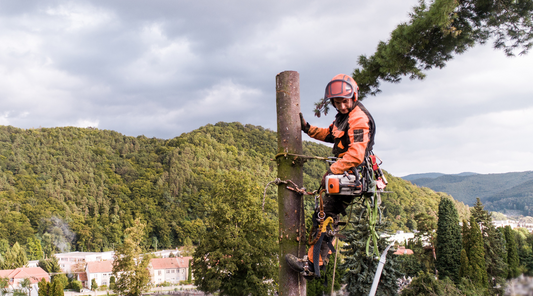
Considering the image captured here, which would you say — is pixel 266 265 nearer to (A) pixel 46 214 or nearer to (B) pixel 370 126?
(B) pixel 370 126

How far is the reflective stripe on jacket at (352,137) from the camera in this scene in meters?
3.28

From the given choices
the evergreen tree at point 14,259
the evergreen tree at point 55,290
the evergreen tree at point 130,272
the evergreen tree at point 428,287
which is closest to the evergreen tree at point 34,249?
the evergreen tree at point 14,259

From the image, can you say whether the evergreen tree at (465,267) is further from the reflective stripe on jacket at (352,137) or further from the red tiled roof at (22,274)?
the red tiled roof at (22,274)

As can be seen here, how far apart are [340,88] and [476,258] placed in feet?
84.9

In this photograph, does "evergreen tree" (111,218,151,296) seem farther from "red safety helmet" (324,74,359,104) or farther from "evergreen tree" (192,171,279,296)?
"red safety helmet" (324,74,359,104)

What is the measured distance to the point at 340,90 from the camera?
11.4ft

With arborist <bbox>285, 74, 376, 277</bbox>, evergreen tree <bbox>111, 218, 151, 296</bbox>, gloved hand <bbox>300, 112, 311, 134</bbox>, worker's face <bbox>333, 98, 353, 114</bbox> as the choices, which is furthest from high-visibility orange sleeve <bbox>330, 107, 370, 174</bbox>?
evergreen tree <bbox>111, 218, 151, 296</bbox>

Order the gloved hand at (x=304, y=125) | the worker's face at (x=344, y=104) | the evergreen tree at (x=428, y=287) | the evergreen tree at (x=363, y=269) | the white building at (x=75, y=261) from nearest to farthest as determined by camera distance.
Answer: the worker's face at (x=344, y=104) < the gloved hand at (x=304, y=125) < the evergreen tree at (x=428, y=287) < the evergreen tree at (x=363, y=269) < the white building at (x=75, y=261)

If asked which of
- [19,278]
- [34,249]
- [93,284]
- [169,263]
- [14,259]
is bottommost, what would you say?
[93,284]

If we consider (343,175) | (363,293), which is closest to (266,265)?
(363,293)

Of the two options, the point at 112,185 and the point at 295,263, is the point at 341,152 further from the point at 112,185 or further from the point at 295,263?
the point at 112,185

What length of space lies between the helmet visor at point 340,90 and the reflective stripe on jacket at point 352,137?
0.18 m

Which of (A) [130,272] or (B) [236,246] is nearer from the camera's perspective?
(B) [236,246]

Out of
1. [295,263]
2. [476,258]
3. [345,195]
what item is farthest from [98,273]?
[345,195]
